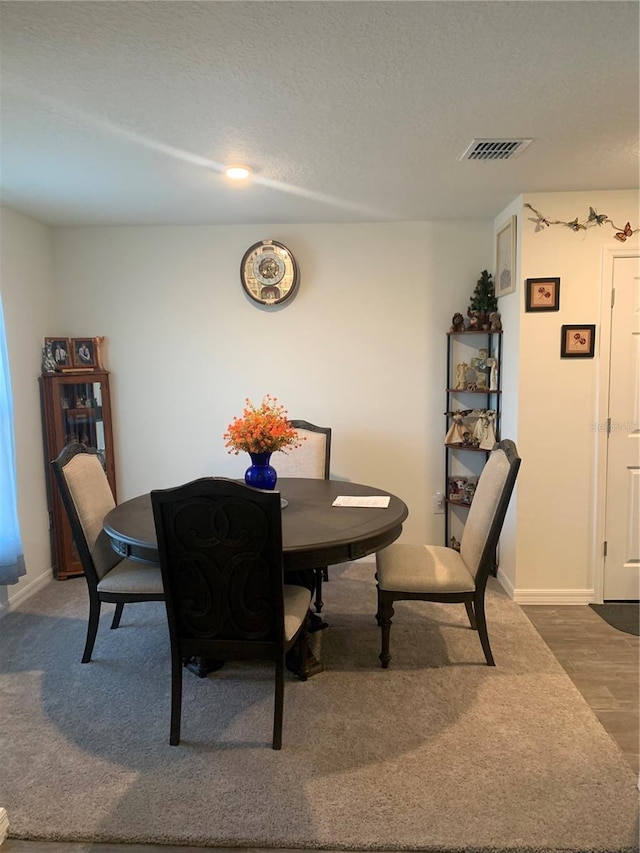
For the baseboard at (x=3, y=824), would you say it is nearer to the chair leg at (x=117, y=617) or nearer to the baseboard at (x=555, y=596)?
the chair leg at (x=117, y=617)

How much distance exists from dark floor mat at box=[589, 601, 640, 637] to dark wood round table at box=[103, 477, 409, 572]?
1.51 meters

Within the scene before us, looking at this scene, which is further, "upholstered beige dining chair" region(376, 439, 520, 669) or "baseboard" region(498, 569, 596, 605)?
"baseboard" region(498, 569, 596, 605)

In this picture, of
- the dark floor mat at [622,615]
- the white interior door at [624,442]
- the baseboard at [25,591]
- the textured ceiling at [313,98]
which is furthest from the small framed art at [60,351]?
the dark floor mat at [622,615]

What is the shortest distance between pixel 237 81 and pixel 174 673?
213cm

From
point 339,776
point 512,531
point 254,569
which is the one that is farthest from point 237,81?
point 512,531

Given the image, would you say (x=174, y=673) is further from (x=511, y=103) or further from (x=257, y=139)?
(x=511, y=103)

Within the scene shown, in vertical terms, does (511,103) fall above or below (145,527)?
above

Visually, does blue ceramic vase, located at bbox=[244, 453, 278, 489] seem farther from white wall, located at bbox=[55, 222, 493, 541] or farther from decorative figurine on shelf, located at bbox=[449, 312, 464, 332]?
decorative figurine on shelf, located at bbox=[449, 312, 464, 332]

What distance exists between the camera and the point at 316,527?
2.29 meters

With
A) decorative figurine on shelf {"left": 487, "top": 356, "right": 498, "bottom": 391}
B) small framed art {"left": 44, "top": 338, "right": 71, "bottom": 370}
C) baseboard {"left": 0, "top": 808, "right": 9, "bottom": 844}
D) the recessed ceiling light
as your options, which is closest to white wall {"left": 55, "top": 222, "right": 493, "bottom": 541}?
small framed art {"left": 44, "top": 338, "right": 71, "bottom": 370}

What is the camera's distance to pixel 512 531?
3.35 metres

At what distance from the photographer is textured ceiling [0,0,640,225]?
59.7 inches

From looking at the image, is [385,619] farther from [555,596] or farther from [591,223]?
[591,223]

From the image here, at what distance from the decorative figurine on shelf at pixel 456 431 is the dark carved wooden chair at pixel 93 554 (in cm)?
214
